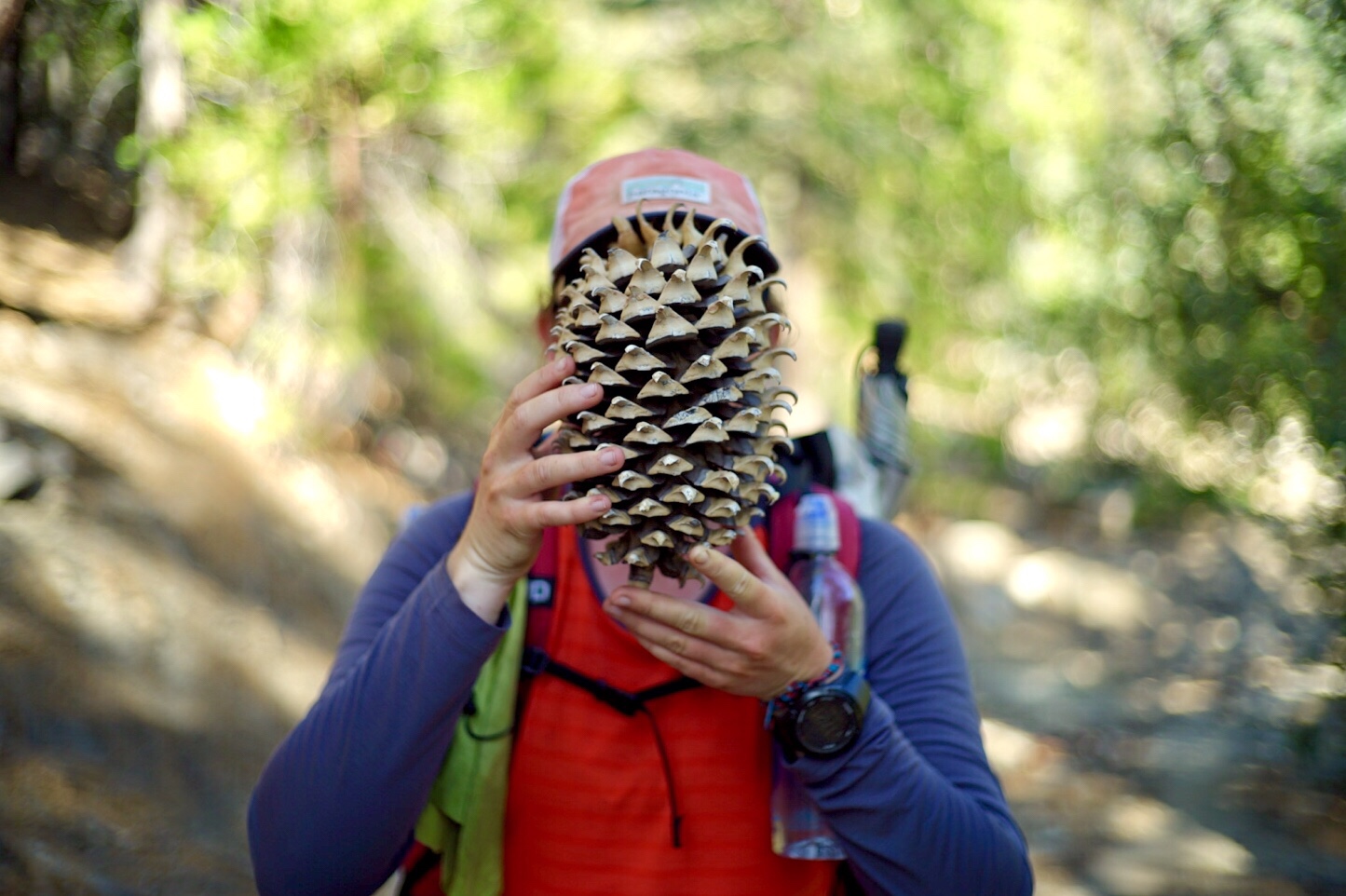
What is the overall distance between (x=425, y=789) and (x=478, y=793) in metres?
0.09

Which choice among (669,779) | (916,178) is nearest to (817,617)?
(669,779)

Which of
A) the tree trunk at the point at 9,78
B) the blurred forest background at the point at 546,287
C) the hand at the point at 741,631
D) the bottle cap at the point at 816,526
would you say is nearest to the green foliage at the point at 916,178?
the blurred forest background at the point at 546,287

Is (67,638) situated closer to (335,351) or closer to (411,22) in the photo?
(335,351)

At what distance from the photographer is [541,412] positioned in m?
1.44

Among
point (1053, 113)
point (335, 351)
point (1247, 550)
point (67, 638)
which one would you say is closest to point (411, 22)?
point (335, 351)

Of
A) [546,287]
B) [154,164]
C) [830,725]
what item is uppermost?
[154,164]

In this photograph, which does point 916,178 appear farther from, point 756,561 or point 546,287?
point 756,561

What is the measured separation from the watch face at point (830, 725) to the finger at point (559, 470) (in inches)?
22.1

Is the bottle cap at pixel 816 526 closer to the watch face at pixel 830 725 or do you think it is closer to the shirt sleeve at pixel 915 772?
the shirt sleeve at pixel 915 772

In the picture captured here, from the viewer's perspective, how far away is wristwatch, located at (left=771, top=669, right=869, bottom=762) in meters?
1.58

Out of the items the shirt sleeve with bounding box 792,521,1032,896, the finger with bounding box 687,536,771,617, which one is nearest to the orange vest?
the shirt sleeve with bounding box 792,521,1032,896

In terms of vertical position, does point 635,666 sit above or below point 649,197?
below

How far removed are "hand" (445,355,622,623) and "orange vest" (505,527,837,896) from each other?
26cm

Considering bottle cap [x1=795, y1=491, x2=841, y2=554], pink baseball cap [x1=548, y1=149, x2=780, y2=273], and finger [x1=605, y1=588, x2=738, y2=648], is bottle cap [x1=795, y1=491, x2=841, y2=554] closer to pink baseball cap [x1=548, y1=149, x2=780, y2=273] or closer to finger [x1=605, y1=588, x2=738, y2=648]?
finger [x1=605, y1=588, x2=738, y2=648]
